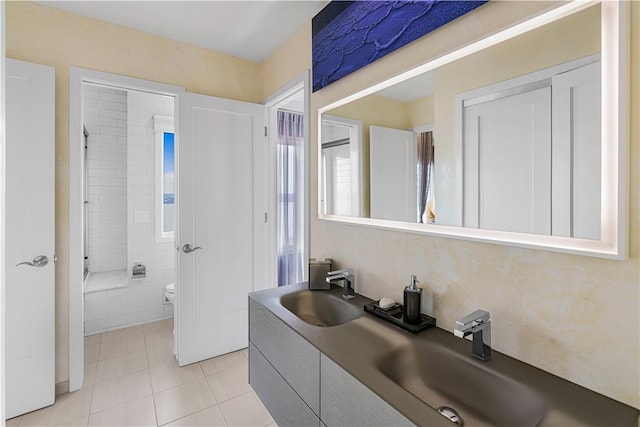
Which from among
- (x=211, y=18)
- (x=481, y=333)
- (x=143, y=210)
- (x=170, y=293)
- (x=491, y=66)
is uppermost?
(x=211, y=18)

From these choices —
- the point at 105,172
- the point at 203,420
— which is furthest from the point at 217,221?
the point at 105,172

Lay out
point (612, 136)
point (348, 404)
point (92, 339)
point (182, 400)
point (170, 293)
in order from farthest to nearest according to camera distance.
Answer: point (170, 293)
point (92, 339)
point (182, 400)
point (348, 404)
point (612, 136)

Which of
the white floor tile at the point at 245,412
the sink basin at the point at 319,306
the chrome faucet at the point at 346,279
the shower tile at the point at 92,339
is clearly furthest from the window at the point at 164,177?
the chrome faucet at the point at 346,279

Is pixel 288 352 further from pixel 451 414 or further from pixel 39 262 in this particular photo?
pixel 39 262

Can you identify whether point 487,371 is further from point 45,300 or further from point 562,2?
point 45,300

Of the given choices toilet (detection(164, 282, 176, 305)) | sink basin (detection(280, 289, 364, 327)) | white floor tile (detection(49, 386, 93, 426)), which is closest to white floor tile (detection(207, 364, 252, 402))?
white floor tile (detection(49, 386, 93, 426))

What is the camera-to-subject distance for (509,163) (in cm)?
103

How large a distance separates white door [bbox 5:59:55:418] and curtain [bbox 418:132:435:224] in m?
2.15

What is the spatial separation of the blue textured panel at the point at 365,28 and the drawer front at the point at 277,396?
4.99 feet

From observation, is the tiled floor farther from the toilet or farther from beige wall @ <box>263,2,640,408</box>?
beige wall @ <box>263,2,640,408</box>

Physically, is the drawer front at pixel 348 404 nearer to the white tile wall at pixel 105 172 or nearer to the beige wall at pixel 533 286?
the beige wall at pixel 533 286

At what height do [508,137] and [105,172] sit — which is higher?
[105,172]

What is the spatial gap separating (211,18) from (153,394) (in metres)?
2.50

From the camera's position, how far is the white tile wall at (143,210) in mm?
3205
